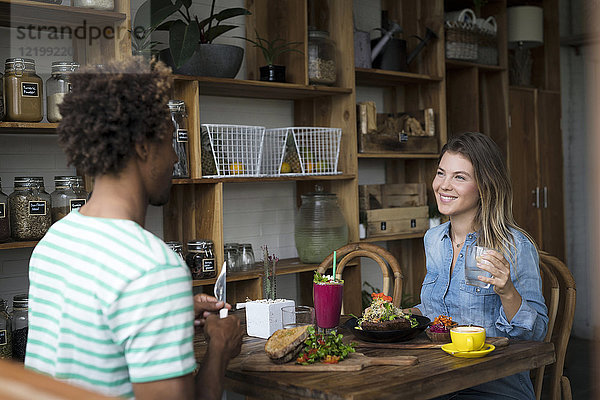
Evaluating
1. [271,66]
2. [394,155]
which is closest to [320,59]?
[271,66]

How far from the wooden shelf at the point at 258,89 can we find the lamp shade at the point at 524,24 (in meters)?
1.79

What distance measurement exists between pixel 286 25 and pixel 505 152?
1939mm

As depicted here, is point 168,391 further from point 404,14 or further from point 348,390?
point 404,14

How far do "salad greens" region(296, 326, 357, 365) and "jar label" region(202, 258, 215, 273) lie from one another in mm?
1301

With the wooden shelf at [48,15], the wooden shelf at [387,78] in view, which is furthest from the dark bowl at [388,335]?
the wooden shelf at [387,78]

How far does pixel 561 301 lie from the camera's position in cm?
505

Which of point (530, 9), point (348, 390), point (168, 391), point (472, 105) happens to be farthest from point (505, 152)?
point (168, 391)

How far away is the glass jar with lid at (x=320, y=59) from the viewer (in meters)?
3.51

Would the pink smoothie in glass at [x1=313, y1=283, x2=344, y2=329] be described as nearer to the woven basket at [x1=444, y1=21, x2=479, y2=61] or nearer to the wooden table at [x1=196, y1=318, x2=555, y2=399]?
the wooden table at [x1=196, y1=318, x2=555, y2=399]

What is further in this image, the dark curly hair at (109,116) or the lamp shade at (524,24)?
the lamp shade at (524,24)

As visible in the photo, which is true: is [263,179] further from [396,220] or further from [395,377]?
[395,377]

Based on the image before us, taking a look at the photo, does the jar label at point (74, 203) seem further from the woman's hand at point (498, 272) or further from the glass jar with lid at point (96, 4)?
the woman's hand at point (498, 272)

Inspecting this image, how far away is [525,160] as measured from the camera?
4.82 metres

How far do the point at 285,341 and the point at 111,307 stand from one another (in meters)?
0.60
